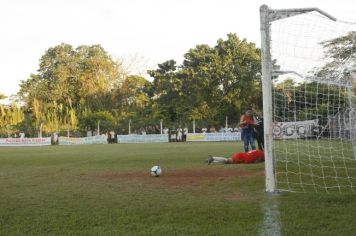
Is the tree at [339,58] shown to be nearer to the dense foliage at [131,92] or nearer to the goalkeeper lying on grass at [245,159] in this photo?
the goalkeeper lying on grass at [245,159]

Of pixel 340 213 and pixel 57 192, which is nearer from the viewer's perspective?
pixel 340 213

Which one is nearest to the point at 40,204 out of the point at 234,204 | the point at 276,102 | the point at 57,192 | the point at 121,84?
the point at 57,192

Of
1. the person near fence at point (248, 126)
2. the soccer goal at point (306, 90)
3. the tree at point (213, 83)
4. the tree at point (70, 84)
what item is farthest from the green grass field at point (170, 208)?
the tree at point (70, 84)

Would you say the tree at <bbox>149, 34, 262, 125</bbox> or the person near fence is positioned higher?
the tree at <bbox>149, 34, 262, 125</bbox>

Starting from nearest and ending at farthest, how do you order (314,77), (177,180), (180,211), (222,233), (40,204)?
(222,233), (180,211), (40,204), (314,77), (177,180)

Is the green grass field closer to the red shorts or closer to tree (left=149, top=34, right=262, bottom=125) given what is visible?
the red shorts

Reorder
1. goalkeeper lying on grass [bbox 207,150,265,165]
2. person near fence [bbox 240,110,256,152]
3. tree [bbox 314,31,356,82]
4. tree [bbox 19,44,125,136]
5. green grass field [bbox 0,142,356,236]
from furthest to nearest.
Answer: tree [bbox 19,44,125,136] → person near fence [bbox 240,110,256,152] → goalkeeper lying on grass [bbox 207,150,265,165] → tree [bbox 314,31,356,82] → green grass field [bbox 0,142,356,236]

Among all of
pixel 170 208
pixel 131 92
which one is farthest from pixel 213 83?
pixel 170 208

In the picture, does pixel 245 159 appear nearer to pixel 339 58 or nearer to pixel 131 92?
pixel 339 58

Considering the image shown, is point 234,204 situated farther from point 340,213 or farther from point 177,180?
point 177,180

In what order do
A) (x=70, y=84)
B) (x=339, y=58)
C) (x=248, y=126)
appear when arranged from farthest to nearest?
(x=70, y=84), (x=248, y=126), (x=339, y=58)

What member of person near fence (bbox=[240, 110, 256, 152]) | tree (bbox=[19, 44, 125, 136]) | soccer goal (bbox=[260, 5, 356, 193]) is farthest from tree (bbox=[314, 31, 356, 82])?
tree (bbox=[19, 44, 125, 136])

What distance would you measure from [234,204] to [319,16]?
13.0 ft

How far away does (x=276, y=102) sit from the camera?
32.0 feet
